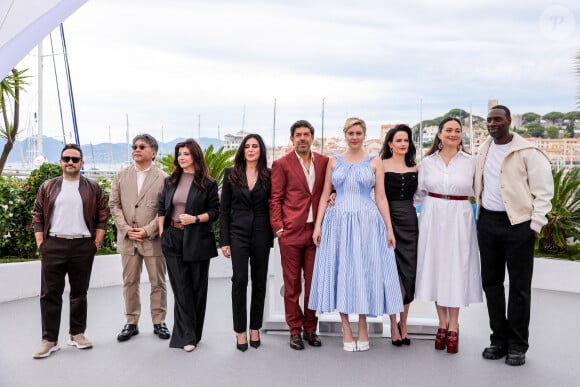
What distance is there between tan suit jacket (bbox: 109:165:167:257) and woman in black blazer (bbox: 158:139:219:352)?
0.48 ft

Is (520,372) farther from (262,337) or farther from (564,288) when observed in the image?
(564,288)

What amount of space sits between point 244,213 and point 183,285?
0.71 meters

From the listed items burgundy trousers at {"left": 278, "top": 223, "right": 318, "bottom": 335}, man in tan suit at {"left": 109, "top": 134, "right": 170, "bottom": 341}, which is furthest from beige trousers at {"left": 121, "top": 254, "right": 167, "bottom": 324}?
burgundy trousers at {"left": 278, "top": 223, "right": 318, "bottom": 335}

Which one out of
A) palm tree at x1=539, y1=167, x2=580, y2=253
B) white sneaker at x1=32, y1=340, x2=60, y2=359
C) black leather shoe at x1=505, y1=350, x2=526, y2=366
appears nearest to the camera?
black leather shoe at x1=505, y1=350, x2=526, y2=366

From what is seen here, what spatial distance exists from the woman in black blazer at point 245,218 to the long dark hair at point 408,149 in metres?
0.89

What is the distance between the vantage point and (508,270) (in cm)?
406

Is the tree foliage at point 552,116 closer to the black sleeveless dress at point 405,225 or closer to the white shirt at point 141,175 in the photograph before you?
the black sleeveless dress at point 405,225

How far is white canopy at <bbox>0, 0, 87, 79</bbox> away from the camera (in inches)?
134

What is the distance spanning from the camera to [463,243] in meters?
4.14

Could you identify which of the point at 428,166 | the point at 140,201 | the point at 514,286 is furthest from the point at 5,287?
the point at 514,286

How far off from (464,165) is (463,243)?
0.55 metres

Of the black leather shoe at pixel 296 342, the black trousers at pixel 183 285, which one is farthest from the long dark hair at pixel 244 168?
the black leather shoe at pixel 296 342

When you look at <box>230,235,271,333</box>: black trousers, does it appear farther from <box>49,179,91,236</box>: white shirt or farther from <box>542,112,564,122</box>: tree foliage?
<box>542,112,564,122</box>: tree foliage

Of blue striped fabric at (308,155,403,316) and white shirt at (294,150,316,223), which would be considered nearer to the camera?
blue striped fabric at (308,155,403,316)
